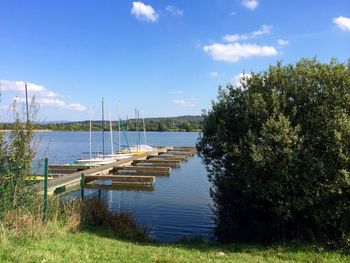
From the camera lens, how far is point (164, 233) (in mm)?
14094

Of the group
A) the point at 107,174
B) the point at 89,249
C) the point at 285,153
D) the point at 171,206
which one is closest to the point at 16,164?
the point at 89,249

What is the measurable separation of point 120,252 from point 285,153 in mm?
4112

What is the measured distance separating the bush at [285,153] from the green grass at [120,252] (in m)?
0.94

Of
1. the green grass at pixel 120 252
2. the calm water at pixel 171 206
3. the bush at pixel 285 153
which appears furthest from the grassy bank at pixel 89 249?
the calm water at pixel 171 206

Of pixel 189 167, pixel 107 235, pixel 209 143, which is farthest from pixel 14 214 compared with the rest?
pixel 189 167

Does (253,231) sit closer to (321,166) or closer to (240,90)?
(321,166)

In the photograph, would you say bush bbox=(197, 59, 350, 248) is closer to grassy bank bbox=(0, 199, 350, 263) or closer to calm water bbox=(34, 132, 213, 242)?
grassy bank bbox=(0, 199, 350, 263)

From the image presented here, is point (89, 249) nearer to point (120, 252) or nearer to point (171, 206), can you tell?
point (120, 252)

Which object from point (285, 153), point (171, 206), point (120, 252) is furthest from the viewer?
point (171, 206)

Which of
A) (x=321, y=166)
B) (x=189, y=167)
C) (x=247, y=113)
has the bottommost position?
(x=189, y=167)

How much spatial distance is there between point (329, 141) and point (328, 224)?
1847 mm

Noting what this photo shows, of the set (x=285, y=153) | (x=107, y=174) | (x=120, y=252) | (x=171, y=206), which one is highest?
(x=285, y=153)

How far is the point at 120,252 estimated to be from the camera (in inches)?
315

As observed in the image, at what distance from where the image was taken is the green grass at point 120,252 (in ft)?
→ 22.8
